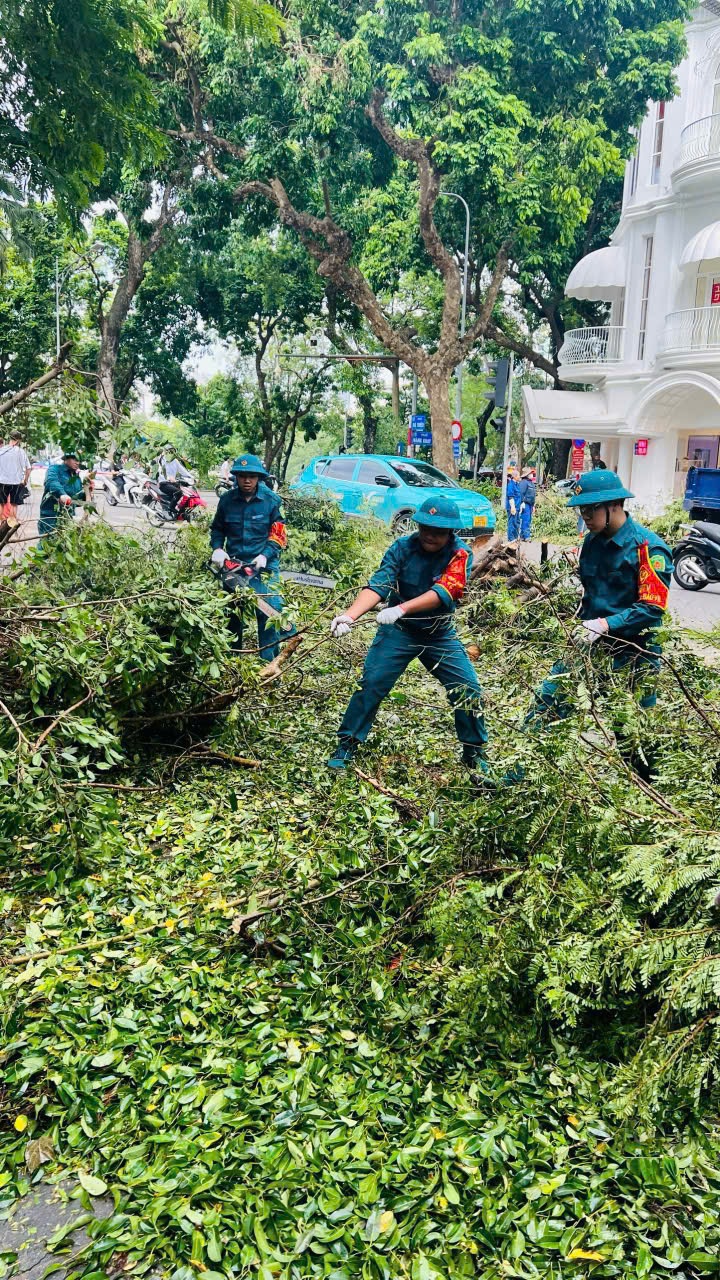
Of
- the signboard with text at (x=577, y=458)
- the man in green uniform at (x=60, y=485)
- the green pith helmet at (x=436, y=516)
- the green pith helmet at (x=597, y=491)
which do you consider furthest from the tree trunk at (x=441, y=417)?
the green pith helmet at (x=597, y=491)

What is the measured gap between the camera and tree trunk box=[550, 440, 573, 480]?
3331cm

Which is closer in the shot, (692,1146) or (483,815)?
(692,1146)

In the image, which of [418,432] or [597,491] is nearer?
[597,491]

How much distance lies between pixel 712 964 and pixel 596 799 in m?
0.84

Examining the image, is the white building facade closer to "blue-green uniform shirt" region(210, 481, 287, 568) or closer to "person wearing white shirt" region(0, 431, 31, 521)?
"person wearing white shirt" region(0, 431, 31, 521)

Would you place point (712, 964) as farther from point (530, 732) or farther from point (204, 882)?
point (204, 882)

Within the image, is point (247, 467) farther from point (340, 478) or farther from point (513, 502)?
point (513, 502)

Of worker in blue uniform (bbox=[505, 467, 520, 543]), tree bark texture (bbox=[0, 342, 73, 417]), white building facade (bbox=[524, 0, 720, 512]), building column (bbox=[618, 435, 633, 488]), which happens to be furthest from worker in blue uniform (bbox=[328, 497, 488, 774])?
building column (bbox=[618, 435, 633, 488])

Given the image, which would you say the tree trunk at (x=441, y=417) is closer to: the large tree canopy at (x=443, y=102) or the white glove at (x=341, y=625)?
the large tree canopy at (x=443, y=102)

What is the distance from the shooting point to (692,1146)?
105 inches

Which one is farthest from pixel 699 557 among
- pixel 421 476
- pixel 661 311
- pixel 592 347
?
pixel 592 347

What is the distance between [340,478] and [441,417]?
5.35 metres

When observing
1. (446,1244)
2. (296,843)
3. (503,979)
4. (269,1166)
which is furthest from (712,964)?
(296,843)

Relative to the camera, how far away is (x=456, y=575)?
5.36 meters
